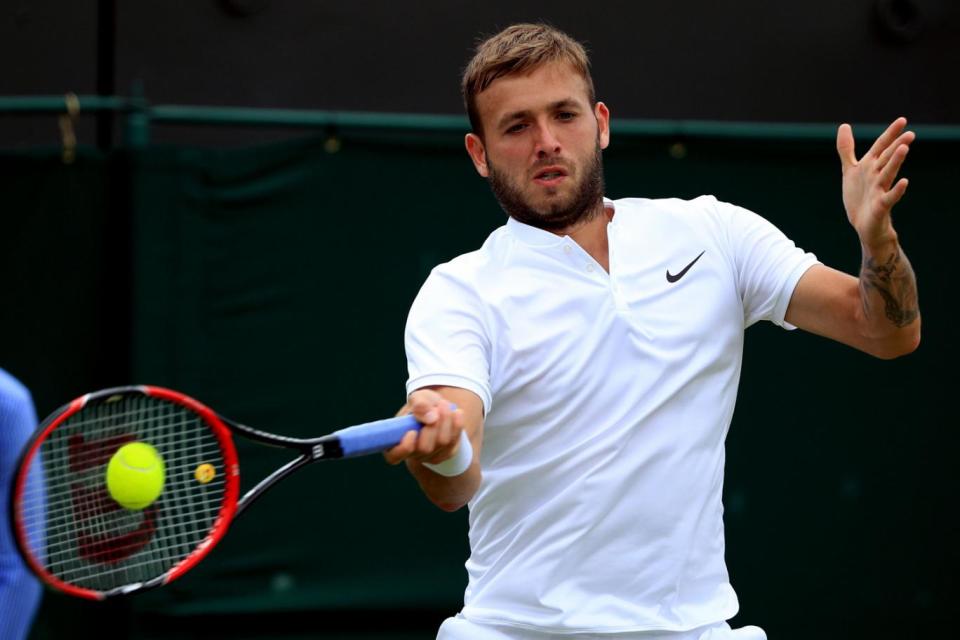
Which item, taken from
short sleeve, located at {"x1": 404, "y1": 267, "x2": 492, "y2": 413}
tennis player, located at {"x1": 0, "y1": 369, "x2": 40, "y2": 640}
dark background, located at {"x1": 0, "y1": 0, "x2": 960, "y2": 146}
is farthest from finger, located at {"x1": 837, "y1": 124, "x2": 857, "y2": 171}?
dark background, located at {"x1": 0, "y1": 0, "x2": 960, "y2": 146}

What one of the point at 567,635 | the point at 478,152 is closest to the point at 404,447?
the point at 567,635

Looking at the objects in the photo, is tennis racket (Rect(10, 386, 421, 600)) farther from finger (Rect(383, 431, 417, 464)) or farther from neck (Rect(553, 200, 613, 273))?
neck (Rect(553, 200, 613, 273))

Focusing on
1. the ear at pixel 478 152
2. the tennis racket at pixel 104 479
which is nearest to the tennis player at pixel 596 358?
the ear at pixel 478 152

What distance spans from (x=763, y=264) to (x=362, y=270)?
7.81 feet

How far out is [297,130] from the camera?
5.41m

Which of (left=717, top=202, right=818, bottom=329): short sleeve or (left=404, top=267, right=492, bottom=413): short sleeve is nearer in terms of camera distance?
(left=404, top=267, right=492, bottom=413): short sleeve

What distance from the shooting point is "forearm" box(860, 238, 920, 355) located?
9.61 feet

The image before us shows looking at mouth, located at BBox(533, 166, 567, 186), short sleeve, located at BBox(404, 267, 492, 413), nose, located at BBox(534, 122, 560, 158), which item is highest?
nose, located at BBox(534, 122, 560, 158)

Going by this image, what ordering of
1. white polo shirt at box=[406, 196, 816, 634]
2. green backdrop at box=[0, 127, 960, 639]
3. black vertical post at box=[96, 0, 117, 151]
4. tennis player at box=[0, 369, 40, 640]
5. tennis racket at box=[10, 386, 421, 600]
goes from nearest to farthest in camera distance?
tennis racket at box=[10, 386, 421, 600] < white polo shirt at box=[406, 196, 816, 634] < tennis player at box=[0, 369, 40, 640] < green backdrop at box=[0, 127, 960, 639] < black vertical post at box=[96, 0, 117, 151]

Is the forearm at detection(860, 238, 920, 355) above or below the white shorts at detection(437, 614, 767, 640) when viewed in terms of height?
above

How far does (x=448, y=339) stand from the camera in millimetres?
2977

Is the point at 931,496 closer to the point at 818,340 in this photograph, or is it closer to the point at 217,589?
Result: the point at 818,340

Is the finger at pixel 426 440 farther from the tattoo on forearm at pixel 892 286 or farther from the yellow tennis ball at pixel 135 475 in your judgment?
the tattoo on forearm at pixel 892 286

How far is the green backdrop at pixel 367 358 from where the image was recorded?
204 inches
